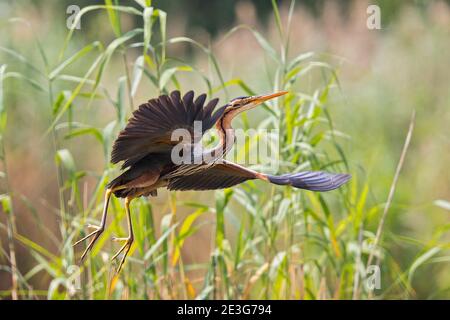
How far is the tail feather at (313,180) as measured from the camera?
6.68ft

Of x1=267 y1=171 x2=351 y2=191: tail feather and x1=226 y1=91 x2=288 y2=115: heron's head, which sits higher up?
x1=226 y1=91 x2=288 y2=115: heron's head

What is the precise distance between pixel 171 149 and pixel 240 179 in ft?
1.01

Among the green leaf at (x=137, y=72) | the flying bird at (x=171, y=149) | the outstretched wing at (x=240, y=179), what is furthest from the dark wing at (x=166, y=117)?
the green leaf at (x=137, y=72)

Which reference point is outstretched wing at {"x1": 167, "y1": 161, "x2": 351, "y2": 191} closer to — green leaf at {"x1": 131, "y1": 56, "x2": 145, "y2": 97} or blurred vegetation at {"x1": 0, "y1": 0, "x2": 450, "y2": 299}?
blurred vegetation at {"x1": 0, "y1": 0, "x2": 450, "y2": 299}

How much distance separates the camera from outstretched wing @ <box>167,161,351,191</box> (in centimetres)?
205

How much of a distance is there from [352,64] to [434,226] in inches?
50.0

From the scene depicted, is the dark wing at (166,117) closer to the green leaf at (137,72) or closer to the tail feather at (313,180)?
the tail feather at (313,180)

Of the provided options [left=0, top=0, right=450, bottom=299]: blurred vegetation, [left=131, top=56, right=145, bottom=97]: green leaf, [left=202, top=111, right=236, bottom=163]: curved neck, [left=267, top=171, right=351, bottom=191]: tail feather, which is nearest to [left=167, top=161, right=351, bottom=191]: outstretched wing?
[left=267, top=171, right=351, bottom=191]: tail feather

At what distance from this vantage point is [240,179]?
2195mm

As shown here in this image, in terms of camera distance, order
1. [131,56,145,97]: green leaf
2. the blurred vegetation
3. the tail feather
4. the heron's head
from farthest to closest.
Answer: the blurred vegetation
[131,56,145,97]: green leaf
the tail feather
the heron's head

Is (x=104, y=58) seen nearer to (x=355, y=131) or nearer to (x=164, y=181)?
(x=164, y=181)

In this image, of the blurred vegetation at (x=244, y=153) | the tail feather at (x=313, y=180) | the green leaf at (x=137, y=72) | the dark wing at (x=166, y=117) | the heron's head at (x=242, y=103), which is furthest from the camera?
the blurred vegetation at (x=244, y=153)

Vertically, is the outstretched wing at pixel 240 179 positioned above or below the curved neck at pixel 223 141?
below

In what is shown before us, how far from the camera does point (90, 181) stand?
4.02m
